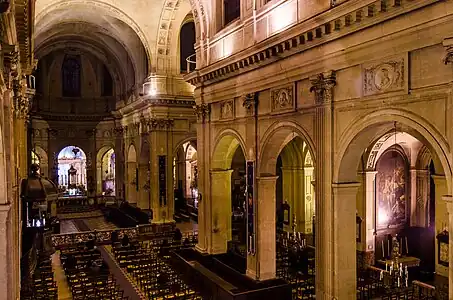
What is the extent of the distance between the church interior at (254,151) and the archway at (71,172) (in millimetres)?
5213

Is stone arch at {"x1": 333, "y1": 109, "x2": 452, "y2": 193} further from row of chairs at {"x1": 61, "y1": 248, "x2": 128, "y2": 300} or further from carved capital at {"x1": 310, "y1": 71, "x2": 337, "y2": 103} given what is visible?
row of chairs at {"x1": 61, "y1": 248, "x2": 128, "y2": 300}

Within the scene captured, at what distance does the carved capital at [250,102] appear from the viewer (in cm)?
1361

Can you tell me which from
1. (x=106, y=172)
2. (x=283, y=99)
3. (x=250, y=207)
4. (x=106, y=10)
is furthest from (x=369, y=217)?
(x=106, y=172)

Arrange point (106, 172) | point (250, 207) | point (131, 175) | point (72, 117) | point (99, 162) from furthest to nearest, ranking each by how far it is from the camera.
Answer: point (106, 172) → point (99, 162) → point (72, 117) → point (131, 175) → point (250, 207)

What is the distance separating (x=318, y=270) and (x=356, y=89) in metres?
4.52

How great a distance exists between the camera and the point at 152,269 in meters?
16.8

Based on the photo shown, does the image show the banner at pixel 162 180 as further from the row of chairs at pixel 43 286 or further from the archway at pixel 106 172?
the archway at pixel 106 172

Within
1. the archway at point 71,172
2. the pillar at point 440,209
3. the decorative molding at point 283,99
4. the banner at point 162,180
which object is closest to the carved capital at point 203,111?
the decorative molding at point 283,99

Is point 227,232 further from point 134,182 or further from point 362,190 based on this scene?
point 134,182

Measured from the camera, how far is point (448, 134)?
7676 mm

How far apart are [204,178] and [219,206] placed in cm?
123

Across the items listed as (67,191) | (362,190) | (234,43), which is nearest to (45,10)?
(234,43)

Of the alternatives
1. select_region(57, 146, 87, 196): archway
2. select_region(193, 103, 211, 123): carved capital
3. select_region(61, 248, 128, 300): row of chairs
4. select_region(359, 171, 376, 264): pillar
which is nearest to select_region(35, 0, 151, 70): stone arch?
select_region(193, 103, 211, 123): carved capital

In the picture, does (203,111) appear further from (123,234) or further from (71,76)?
(71,76)
